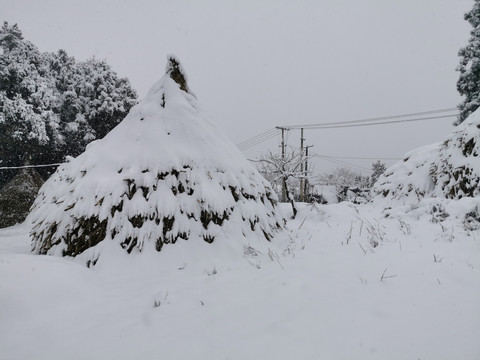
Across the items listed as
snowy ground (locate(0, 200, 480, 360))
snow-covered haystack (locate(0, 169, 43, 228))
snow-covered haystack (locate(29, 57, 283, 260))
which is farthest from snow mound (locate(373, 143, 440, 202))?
snow-covered haystack (locate(0, 169, 43, 228))

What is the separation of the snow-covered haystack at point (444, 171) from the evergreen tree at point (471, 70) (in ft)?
27.7

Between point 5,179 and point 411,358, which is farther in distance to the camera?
point 5,179

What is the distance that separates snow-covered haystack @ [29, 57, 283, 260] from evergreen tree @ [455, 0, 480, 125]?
17569 mm

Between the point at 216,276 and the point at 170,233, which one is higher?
the point at 170,233

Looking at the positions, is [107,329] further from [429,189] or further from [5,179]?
[5,179]

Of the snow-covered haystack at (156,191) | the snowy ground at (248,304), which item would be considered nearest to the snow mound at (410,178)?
the snowy ground at (248,304)

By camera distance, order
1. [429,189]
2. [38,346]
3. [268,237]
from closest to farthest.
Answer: [38,346] < [268,237] < [429,189]

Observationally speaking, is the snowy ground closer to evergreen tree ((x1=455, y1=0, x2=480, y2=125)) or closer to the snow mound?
the snow mound

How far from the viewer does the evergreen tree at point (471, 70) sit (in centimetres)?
1508

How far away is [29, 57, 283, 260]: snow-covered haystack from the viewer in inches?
153

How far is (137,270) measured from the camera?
3473mm

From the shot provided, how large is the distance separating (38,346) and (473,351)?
124 inches

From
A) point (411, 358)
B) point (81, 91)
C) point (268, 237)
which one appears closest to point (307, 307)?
point (411, 358)

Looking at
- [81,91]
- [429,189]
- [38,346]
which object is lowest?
[38,346]
